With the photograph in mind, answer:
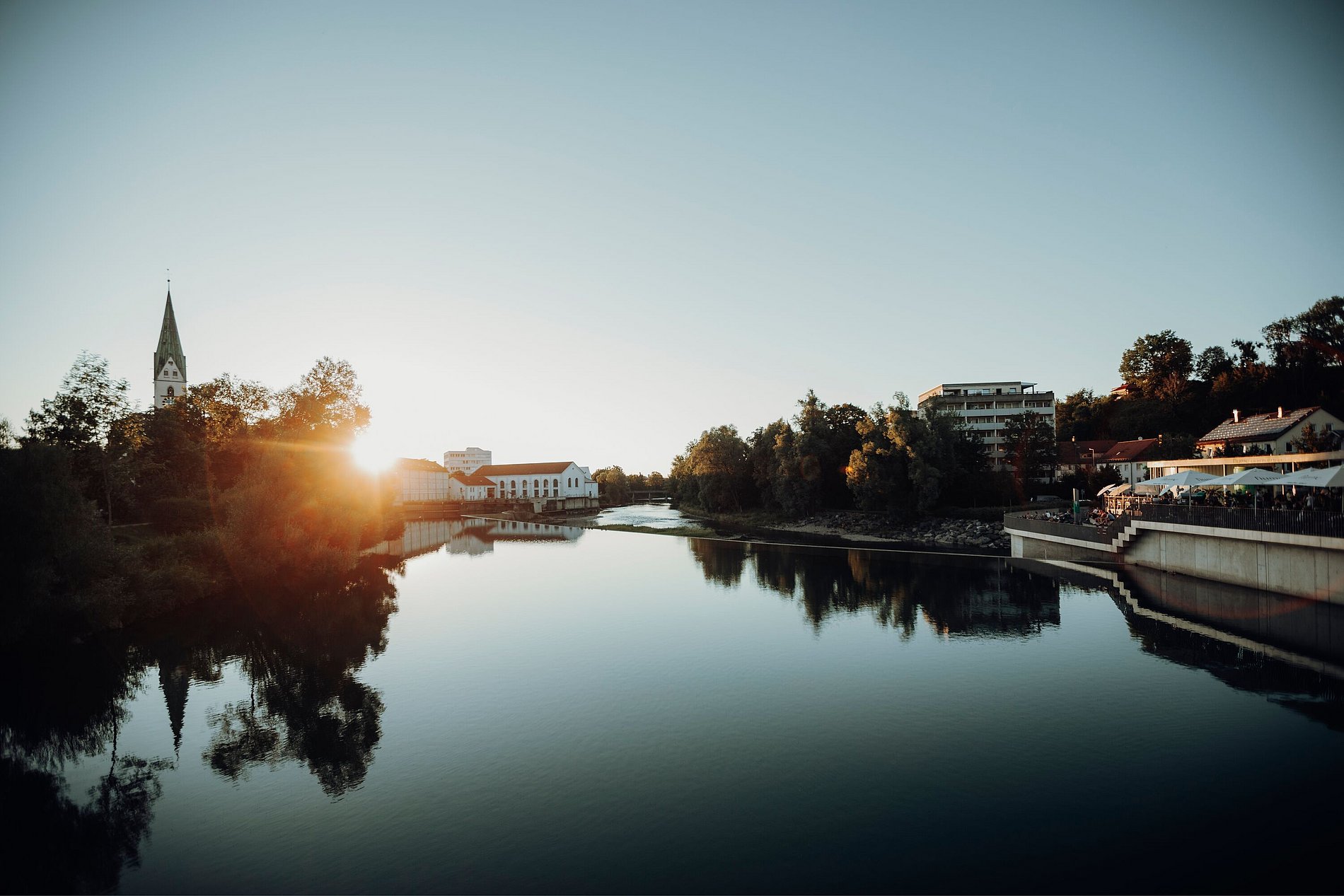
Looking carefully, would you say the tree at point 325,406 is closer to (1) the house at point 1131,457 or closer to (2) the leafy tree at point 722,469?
(2) the leafy tree at point 722,469

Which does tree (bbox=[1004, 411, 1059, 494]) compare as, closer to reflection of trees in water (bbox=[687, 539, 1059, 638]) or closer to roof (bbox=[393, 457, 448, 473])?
reflection of trees in water (bbox=[687, 539, 1059, 638])

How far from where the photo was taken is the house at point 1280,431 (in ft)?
145

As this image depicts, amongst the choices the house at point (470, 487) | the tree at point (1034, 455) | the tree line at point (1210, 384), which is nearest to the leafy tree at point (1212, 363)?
the tree line at point (1210, 384)

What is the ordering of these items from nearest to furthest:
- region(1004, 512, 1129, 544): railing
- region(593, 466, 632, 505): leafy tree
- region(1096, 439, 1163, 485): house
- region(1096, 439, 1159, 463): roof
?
region(1004, 512, 1129, 544): railing < region(1096, 439, 1163, 485): house < region(1096, 439, 1159, 463): roof < region(593, 466, 632, 505): leafy tree

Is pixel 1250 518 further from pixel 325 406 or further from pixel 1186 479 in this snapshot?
pixel 325 406

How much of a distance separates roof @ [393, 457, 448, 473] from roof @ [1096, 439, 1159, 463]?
4580 inches

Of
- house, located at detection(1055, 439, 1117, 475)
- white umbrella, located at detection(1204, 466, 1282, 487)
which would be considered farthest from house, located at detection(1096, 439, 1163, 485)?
white umbrella, located at detection(1204, 466, 1282, 487)

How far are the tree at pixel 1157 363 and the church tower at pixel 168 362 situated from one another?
440 ft

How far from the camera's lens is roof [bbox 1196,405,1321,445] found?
44500mm

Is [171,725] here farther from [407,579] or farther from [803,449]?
[803,449]

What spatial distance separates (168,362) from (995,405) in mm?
121912

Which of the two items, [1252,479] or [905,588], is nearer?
[1252,479]

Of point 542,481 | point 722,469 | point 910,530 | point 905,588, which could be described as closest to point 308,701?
point 905,588

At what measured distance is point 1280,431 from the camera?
145 ft
